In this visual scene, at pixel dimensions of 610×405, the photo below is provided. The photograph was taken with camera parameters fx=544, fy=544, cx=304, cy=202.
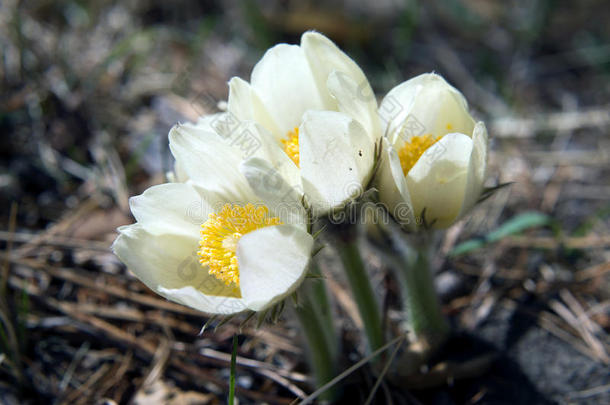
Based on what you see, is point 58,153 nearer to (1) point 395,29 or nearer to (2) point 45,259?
(2) point 45,259

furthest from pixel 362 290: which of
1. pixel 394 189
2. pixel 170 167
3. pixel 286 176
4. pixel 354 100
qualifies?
pixel 170 167

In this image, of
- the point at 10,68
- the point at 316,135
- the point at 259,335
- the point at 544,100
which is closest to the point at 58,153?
the point at 10,68

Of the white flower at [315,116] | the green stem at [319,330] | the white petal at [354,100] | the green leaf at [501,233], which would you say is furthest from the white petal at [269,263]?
the green leaf at [501,233]

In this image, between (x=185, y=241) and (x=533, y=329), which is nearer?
(x=185, y=241)

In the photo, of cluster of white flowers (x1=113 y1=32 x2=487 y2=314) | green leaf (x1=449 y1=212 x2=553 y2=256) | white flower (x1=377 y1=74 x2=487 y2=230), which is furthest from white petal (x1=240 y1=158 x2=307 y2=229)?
green leaf (x1=449 y1=212 x2=553 y2=256)

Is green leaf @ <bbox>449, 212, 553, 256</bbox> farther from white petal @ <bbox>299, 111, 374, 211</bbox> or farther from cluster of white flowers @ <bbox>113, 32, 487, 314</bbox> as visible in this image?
white petal @ <bbox>299, 111, 374, 211</bbox>

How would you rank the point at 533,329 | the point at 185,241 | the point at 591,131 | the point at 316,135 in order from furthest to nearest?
the point at 591,131
the point at 533,329
the point at 185,241
the point at 316,135
